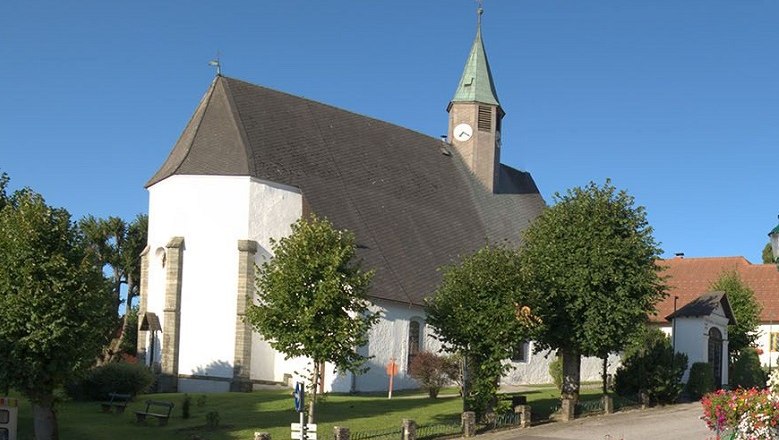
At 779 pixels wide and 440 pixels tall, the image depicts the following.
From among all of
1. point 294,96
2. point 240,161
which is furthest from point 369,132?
point 240,161

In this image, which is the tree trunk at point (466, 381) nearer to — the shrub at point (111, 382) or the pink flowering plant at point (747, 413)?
the pink flowering plant at point (747, 413)

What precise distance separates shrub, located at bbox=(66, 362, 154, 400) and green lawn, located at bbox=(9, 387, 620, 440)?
534 millimetres

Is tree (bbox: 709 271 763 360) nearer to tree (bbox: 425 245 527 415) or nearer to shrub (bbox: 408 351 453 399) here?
shrub (bbox: 408 351 453 399)

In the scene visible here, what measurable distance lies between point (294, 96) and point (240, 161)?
6.24 m

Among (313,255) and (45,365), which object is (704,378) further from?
(45,365)

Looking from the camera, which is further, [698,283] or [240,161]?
[698,283]

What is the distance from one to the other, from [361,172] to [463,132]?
9.35 meters

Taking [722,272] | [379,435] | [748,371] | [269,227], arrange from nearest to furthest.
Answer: [379,435]
[269,227]
[748,371]
[722,272]

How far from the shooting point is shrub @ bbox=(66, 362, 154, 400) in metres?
31.9

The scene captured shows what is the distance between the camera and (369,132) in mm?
45406

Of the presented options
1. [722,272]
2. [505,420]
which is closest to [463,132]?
[722,272]

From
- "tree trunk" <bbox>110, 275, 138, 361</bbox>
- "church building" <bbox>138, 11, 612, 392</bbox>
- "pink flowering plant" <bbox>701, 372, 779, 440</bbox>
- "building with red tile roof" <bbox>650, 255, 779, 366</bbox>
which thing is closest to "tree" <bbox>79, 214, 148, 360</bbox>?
"tree trunk" <bbox>110, 275, 138, 361</bbox>

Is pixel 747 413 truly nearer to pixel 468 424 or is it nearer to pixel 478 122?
pixel 468 424

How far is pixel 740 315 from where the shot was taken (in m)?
44.9
